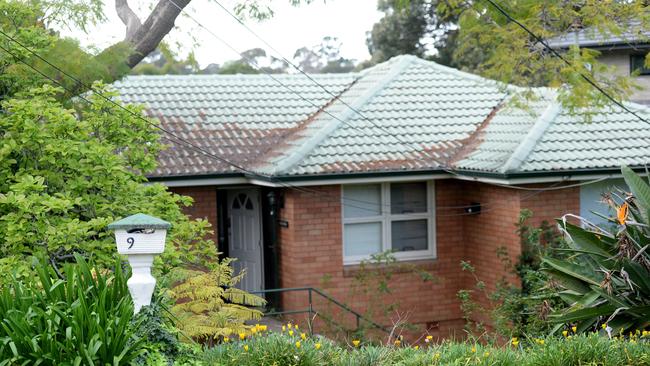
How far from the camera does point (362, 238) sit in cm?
1698

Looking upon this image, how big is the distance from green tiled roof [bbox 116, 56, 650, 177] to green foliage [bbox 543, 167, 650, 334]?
452 centimetres

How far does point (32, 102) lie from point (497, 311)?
23.1ft

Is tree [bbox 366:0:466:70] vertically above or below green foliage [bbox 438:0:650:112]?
above

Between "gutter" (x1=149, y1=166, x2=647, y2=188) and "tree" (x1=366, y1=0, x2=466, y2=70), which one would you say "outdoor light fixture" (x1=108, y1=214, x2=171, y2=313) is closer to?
"gutter" (x1=149, y1=166, x2=647, y2=188)

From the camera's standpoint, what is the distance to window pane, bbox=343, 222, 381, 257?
16828 mm

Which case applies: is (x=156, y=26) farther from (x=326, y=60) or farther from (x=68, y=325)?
(x=326, y=60)

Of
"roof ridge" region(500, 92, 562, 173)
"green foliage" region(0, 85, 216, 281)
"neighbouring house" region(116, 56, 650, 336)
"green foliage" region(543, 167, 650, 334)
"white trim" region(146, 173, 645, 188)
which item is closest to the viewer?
"green foliage" region(0, 85, 216, 281)

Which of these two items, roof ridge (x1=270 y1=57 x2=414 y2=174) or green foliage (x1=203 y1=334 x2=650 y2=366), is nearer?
green foliage (x1=203 y1=334 x2=650 y2=366)

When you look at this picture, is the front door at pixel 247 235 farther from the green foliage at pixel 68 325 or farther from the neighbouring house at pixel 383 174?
the green foliage at pixel 68 325

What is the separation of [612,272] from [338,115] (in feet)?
27.2

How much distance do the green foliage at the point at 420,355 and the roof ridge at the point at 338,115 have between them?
8.06 meters

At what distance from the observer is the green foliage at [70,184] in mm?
9648

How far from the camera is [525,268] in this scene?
49.8ft

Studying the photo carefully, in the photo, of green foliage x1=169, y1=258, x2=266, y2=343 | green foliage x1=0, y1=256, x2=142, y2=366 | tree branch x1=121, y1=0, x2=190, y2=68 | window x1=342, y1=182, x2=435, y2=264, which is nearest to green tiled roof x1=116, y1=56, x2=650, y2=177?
window x1=342, y1=182, x2=435, y2=264
